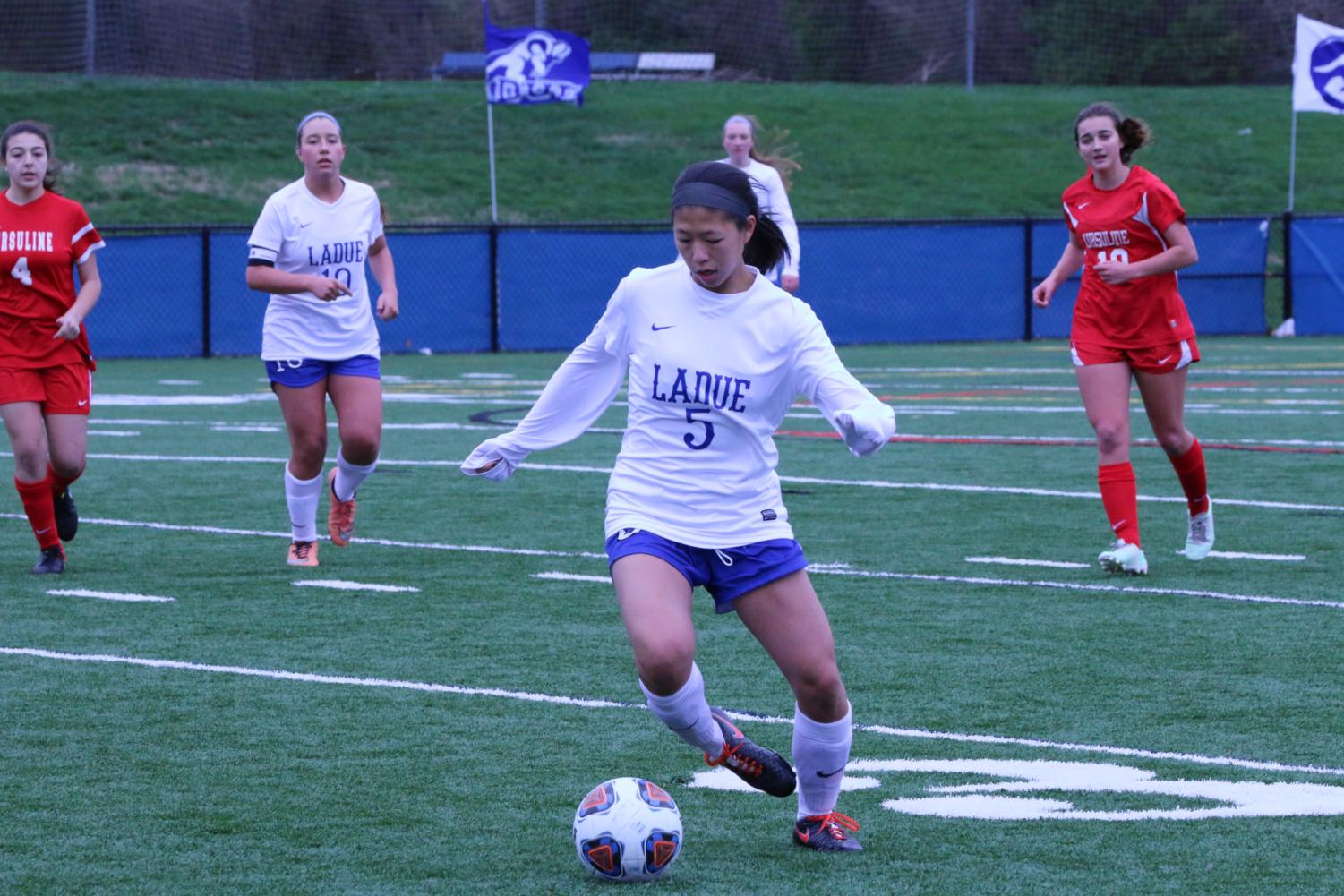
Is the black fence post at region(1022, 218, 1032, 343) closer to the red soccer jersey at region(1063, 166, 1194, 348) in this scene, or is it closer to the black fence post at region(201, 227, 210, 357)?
the black fence post at region(201, 227, 210, 357)

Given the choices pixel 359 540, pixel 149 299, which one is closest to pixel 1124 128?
pixel 359 540

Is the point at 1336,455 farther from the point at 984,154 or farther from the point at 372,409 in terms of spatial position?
the point at 984,154

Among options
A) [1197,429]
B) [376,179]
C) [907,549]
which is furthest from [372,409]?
[376,179]

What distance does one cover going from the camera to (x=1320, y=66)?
28047mm

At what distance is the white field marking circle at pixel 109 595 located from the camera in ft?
27.6

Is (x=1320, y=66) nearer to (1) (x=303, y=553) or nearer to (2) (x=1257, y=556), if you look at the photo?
(2) (x=1257, y=556)

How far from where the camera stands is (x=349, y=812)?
4.96m

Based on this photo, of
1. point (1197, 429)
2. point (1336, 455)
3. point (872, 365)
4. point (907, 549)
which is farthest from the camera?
point (872, 365)

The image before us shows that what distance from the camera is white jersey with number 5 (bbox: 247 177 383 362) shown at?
9164mm

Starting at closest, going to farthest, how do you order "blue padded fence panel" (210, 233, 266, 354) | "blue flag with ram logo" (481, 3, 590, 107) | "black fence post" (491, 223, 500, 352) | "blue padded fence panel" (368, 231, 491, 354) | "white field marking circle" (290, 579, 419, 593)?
"white field marking circle" (290, 579, 419, 593)
"blue padded fence panel" (210, 233, 266, 354)
"blue padded fence panel" (368, 231, 491, 354)
"black fence post" (491, 223, 500, 352)
"blue flag with ram logo" (481, 3, 590, 107)

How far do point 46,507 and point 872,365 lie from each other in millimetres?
16288

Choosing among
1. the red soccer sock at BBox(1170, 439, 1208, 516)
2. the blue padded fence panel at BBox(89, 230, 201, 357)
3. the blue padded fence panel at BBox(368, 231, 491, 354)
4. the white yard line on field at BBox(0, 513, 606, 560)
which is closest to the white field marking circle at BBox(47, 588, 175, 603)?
the white yard line on field at BBox(0, 513, 606, 560)

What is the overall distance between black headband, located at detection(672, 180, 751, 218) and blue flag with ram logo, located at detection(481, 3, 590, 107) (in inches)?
981

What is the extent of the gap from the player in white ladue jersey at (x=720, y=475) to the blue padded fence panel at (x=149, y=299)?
22674mm
